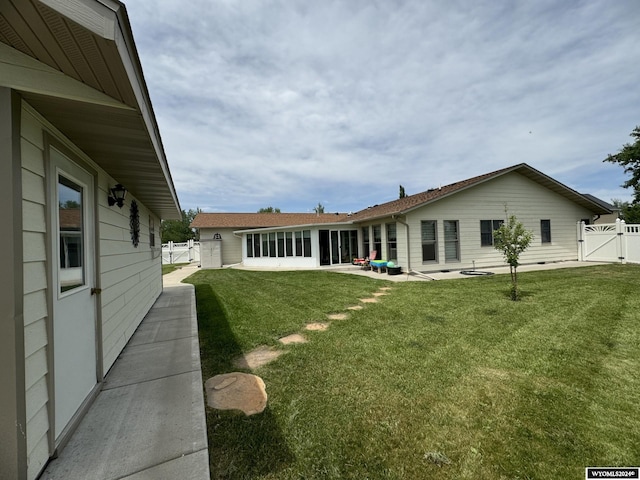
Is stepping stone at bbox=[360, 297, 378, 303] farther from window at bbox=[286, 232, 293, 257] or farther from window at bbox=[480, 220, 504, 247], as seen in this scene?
window at bbox=[286, 232, 293, 257]

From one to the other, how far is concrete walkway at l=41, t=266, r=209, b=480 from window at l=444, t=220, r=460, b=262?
10.8 meters

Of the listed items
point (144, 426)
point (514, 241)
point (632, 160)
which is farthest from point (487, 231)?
point (632, 160)

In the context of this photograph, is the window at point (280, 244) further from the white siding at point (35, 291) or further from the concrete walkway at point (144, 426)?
the white siding at point (35, 291)

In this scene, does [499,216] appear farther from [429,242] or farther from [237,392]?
[237,392]

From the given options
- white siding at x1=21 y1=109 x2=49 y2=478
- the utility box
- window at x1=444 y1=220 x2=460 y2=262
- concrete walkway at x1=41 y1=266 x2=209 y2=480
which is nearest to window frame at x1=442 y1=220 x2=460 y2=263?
window at x1=444 y1=220 x2=460 y2=262

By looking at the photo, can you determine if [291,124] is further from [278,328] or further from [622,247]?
[622,247]

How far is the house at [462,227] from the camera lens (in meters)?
11.4

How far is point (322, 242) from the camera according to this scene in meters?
15.7

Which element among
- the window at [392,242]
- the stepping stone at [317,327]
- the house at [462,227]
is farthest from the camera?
the window at [392,242]

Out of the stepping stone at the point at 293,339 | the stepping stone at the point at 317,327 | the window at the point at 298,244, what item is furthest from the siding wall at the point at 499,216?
the stepping stone at the point at 293,339

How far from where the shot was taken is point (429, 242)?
1150 cm

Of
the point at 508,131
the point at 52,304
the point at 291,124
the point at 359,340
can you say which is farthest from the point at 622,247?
the point at 52,304

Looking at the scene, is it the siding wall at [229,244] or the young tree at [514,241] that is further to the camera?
the siding wall at [229,244]

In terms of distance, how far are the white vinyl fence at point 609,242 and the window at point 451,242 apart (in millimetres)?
6902
